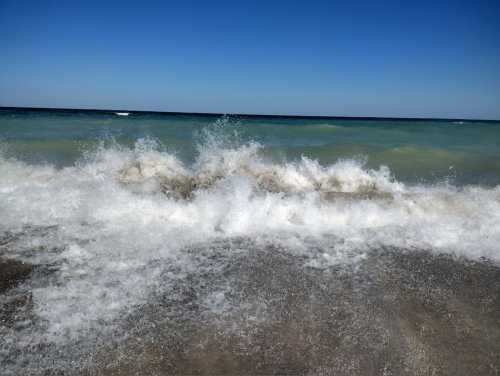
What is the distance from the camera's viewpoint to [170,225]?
459 centimetres

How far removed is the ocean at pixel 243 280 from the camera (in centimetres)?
235

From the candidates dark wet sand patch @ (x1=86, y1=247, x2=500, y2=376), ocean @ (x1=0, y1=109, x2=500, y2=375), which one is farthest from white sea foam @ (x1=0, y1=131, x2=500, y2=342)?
dark wet sand patch @ (x1=86, y1=247, x2=500, y2=376)

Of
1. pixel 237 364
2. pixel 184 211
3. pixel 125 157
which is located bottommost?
pixel 237 364

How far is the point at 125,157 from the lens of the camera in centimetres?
800

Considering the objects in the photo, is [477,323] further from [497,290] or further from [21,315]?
[21,315]

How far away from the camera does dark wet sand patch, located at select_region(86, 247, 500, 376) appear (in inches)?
89.9

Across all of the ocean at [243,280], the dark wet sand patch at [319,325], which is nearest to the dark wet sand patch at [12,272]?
the ocean at [243,280]

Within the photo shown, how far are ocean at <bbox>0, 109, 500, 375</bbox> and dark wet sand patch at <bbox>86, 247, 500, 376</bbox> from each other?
10mm

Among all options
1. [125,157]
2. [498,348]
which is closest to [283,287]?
[498,348]

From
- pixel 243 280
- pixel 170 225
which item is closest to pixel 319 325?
pixel 243 280

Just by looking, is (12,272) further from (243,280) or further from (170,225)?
(243,280)

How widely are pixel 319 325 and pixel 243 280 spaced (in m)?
0.85

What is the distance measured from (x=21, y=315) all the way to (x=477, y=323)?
3424 millimetres

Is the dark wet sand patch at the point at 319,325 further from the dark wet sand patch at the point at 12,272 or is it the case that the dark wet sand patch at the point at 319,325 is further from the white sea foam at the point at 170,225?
the dark wet sand patch at the point at 12,272
